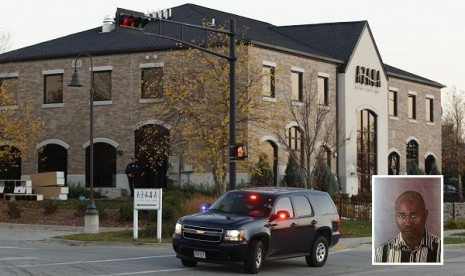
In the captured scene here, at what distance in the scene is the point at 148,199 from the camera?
2456 cm

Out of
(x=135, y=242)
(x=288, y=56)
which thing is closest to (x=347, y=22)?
(x=288, y=56)

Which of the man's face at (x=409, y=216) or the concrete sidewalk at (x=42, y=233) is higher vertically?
the man's face at (x=409, y=216)

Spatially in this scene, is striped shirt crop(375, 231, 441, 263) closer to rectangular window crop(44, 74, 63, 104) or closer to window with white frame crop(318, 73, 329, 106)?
window with white frame crop(318, 73, 329, 106)

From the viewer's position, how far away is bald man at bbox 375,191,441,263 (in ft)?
14.1

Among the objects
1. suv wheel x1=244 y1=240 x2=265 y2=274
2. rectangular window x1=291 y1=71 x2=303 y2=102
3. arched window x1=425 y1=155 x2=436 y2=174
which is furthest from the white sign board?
arched window x1=425 y1=155 x2=436 y2=174

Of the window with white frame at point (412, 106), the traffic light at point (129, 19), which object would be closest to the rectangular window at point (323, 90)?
the window with white frame at point (412, 106)

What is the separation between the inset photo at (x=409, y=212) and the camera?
169 inches

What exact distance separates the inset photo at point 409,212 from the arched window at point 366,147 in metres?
48.2

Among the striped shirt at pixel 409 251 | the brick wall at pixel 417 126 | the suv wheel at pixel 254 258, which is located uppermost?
the brick wall at pixel 417 126

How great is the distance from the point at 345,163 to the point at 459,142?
21.3 metres

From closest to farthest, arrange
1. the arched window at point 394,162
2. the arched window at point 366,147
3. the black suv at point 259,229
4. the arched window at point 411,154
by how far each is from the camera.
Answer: the black suv at point 259,229, the arched window at point 366,147, the arched window at point 394,162, the arched window at point 411,154

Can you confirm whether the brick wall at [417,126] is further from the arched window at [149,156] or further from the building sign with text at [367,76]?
the arched window at [149,156]

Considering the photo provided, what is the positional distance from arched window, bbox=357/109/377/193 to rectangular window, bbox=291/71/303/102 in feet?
21.4

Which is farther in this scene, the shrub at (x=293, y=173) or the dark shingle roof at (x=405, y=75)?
the dark shingle roof at (x=405, y=75)
